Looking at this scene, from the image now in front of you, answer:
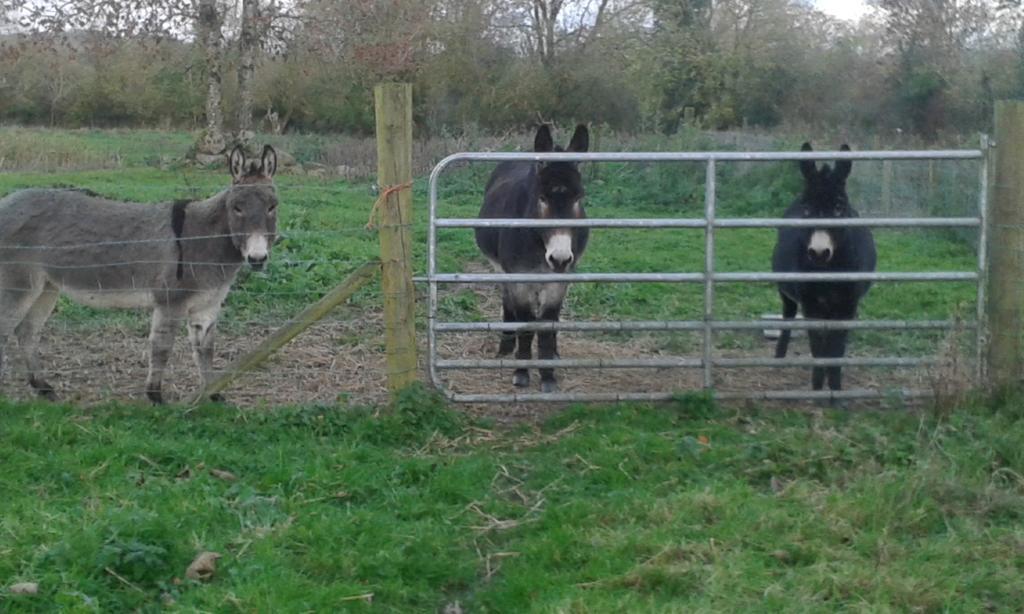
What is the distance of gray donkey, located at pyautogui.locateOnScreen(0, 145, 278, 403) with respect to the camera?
709cm

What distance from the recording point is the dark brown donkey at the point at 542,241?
725 centimetres

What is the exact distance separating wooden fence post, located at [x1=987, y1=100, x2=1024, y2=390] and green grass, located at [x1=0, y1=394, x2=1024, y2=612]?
696 millimetres

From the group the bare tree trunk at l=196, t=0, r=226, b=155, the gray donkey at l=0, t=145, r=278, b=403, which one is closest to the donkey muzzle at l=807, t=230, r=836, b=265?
the gray donkey at l=0, t=145, r=278, b=403

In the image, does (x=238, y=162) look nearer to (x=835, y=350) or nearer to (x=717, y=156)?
(x=717, y=156)

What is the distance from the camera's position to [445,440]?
6387mm

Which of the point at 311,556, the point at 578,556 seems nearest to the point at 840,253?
the point at 578,556

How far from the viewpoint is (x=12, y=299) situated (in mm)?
7297

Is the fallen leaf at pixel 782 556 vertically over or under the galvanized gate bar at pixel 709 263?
under

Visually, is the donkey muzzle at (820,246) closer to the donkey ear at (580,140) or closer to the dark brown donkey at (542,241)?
the dark brown donkey at (542,241)

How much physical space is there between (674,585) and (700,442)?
6.30 feet

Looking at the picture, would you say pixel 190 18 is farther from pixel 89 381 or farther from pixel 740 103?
pixel 89 381

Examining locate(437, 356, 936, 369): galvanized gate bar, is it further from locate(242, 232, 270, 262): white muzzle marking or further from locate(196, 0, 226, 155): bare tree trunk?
locate(196, 0, 226, 155): bare tree trunk

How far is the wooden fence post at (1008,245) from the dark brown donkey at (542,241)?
105 inches

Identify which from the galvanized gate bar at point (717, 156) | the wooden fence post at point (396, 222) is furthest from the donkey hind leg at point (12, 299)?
the galvanized gate bar at point (717, 156)
